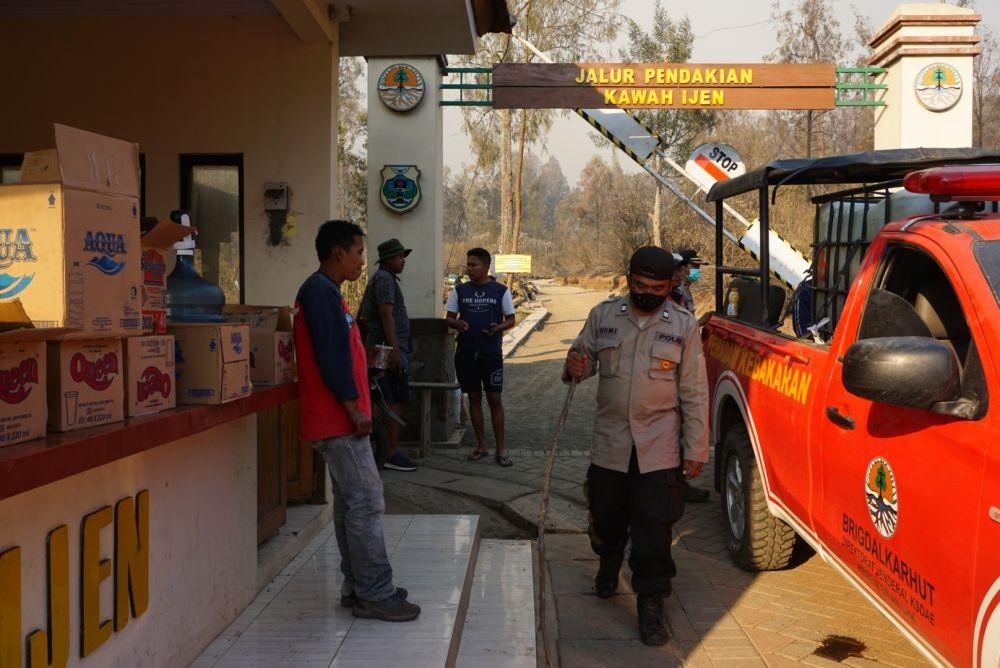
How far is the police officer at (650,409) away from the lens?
4.55 metres

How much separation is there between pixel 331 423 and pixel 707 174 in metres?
9.27

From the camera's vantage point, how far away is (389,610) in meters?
4.19

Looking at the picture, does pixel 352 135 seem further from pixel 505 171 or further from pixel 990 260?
pixel 990 260

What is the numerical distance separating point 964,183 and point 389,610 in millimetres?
2915

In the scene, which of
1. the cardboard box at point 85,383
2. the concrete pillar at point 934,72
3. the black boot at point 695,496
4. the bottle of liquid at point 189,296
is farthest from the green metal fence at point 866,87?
the cardboard box at point 85,383

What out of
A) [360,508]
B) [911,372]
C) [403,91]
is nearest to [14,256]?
[360,508]

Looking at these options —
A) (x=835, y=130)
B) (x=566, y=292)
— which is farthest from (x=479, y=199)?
(x=835, y=130)

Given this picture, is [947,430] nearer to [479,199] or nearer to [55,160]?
[55,160]

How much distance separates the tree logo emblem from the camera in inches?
130

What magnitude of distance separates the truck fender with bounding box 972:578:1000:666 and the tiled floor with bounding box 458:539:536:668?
6.38ft

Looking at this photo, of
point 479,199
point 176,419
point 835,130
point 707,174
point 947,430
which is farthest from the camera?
point 479,199

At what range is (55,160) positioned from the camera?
2711 millimetres

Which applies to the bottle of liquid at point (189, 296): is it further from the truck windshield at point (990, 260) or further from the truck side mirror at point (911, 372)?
the truck windshield at point (990, 260)

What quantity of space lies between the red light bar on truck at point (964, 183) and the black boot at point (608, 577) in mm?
2634
